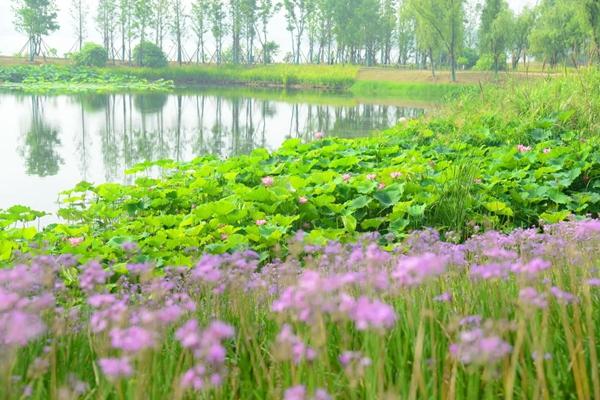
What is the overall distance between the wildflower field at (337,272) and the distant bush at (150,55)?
115ft

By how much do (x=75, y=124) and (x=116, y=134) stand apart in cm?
198

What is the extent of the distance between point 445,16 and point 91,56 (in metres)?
21.7

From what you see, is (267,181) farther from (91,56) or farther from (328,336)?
(91,56)

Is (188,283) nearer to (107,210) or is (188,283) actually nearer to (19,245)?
(19,245)

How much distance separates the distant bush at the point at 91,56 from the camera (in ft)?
130

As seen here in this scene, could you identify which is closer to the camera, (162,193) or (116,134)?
(162,193)

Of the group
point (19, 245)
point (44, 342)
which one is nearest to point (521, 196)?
point (19, 245)

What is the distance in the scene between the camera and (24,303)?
1100 millimetres

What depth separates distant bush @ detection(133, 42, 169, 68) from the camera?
41.4 metres

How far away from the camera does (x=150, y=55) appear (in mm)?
41406

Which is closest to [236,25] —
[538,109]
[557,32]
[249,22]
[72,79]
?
[249,22]

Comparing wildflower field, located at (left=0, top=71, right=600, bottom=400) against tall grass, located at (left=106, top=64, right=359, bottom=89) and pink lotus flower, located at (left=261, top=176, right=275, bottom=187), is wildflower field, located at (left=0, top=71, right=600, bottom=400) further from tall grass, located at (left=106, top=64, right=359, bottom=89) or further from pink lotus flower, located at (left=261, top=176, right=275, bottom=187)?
tall grass, located at (left=106, top=64, right=359, bottom=89)

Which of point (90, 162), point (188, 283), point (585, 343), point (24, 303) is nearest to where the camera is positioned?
point (24, 303)

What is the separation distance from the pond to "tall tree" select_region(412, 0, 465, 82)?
12793mm
